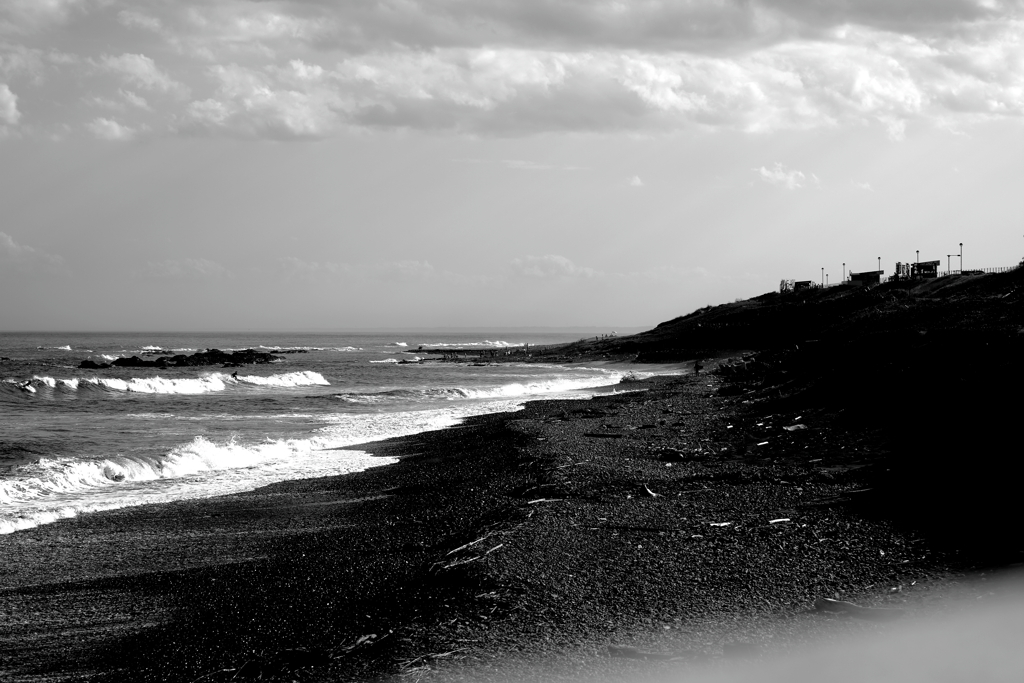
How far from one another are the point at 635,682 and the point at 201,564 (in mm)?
6394

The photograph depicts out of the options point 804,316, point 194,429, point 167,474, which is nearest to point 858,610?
point 167,474

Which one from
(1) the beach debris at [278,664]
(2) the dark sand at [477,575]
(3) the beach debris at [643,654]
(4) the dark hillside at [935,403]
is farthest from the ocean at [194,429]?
(4) the dark hillside at [935,403]

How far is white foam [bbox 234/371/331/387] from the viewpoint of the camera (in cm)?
4964

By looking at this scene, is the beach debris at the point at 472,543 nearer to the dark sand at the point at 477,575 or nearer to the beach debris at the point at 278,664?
the dark sand at the point at 477,575

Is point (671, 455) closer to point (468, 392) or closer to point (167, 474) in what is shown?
point (167, 474)

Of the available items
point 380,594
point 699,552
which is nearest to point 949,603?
point 699,552

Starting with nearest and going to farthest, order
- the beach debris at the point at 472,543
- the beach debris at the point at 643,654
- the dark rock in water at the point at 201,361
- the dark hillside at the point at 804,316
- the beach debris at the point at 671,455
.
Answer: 1. the beach debris at the point at 643,654
2. the beach debris at the point at 472,543
3. the beach debris at the point at 671,455
4. the dark hillside at the point at 804,316
5. the dark rock in water at the point at 201,361

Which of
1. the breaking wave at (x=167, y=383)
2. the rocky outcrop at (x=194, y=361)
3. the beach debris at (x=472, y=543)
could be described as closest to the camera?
the beach debris at (x=472, y=543)

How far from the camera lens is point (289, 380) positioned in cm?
5122

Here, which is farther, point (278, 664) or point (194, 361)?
point (194, 361)

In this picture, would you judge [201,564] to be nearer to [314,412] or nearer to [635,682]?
[635,682]

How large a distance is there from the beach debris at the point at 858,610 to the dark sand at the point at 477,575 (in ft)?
0.34

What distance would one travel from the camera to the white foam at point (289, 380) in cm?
4964

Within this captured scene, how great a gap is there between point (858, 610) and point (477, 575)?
3508 mm
